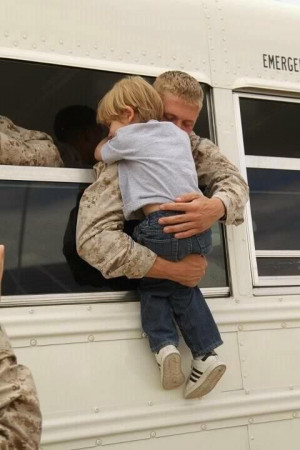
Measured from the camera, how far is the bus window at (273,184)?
2.75 metres

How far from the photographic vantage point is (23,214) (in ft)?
7.45

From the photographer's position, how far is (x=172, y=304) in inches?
92.5

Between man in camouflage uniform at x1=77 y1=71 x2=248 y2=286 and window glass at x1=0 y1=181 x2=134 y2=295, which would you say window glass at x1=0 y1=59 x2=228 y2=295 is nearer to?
window glass at x1=0 y1=181 x2=134 y2=295

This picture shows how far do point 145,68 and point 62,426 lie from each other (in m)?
1.46

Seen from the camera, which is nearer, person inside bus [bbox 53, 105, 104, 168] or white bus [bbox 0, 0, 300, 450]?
white bus [bbox 0, 0, 300, 450]

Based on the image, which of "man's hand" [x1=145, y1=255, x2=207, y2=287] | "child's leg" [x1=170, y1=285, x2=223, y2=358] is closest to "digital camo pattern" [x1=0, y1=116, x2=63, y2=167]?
"man's hand" [x1=145, y1=255, x2=207, y2=287]

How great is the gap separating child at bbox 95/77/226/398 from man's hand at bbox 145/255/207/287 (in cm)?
3

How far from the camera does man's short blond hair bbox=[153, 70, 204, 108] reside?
241 centimetres

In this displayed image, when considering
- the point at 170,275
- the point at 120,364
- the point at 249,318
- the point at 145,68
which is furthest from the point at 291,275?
the point at 145,68

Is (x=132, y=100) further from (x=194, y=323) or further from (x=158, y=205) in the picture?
(x=194, y=323)

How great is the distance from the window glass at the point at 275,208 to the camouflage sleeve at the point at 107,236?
2.37ft

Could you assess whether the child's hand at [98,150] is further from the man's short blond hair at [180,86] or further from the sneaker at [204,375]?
the sneaker at [204,375]

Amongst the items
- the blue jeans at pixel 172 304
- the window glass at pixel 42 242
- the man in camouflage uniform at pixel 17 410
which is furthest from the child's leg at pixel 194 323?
the man in camouflage uniform at pixel 17 410

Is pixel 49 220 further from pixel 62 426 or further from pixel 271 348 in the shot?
pixel 271 348
